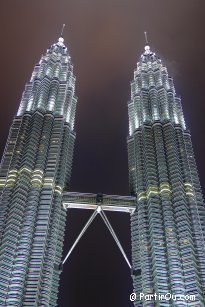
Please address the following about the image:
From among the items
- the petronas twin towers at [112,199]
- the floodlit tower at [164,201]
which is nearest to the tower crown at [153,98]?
the floodlit tower at [164,201]

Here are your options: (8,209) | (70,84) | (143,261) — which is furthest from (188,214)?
(70,84)

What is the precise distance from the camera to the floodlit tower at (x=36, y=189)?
88.4 m

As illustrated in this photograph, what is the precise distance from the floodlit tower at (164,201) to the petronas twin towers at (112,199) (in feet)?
0.75

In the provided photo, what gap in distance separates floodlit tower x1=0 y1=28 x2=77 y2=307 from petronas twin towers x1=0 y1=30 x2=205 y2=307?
0.74 ft

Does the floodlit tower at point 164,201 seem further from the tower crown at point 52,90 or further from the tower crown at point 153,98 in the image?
the tower crown at point 52,90

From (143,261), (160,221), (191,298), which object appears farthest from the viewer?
(160,221)

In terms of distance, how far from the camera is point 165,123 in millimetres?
124625

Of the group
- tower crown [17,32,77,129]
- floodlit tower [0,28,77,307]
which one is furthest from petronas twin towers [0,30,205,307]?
tower crown [17,32,77,129]

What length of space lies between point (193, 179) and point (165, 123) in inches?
835

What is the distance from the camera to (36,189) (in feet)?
346

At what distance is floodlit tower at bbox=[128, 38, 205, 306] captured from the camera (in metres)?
89.6

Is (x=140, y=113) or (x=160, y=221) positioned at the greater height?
(x=140, y=113)

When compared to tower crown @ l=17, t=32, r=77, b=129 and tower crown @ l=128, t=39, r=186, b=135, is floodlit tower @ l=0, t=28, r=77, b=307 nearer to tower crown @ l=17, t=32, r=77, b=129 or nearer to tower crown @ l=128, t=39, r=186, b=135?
tower crown @ l=17, t=32, r=77, b=129

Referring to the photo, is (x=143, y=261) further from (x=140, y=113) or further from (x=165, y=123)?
(x=140, y=113)
